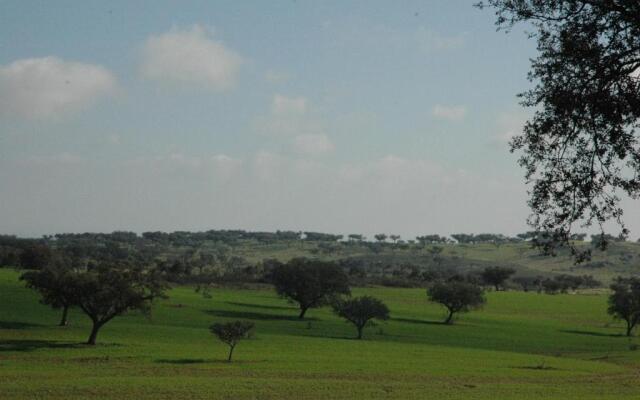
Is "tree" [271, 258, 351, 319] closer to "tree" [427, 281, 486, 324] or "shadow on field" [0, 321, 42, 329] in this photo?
"tree" [427, 281, 486, 324]

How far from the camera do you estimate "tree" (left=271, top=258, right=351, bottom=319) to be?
12056 centimetres

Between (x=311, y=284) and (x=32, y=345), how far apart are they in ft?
185

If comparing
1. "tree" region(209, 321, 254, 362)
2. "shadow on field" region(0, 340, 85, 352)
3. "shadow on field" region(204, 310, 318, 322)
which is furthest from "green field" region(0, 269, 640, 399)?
"tree" region(209, 321, 254, 362)


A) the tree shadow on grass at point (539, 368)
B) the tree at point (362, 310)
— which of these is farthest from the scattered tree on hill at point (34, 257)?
the tree shadow on grass at point (539, 368)

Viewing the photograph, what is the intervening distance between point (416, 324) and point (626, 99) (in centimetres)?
10399

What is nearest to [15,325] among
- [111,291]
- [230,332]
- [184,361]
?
[111,291]

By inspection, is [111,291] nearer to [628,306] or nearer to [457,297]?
[457,297]

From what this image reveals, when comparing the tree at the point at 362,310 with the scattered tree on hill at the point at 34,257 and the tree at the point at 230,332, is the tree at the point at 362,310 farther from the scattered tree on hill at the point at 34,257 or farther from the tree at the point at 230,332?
the scattered tree on hill at the point at 34,257

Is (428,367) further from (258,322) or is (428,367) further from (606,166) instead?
(606,166)

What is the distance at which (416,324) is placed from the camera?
115m

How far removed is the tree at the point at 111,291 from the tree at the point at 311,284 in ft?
133

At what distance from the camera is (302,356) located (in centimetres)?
7200

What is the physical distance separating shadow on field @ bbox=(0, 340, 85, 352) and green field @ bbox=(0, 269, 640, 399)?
0.36 feet

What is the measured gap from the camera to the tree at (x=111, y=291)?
8106 centimetres
